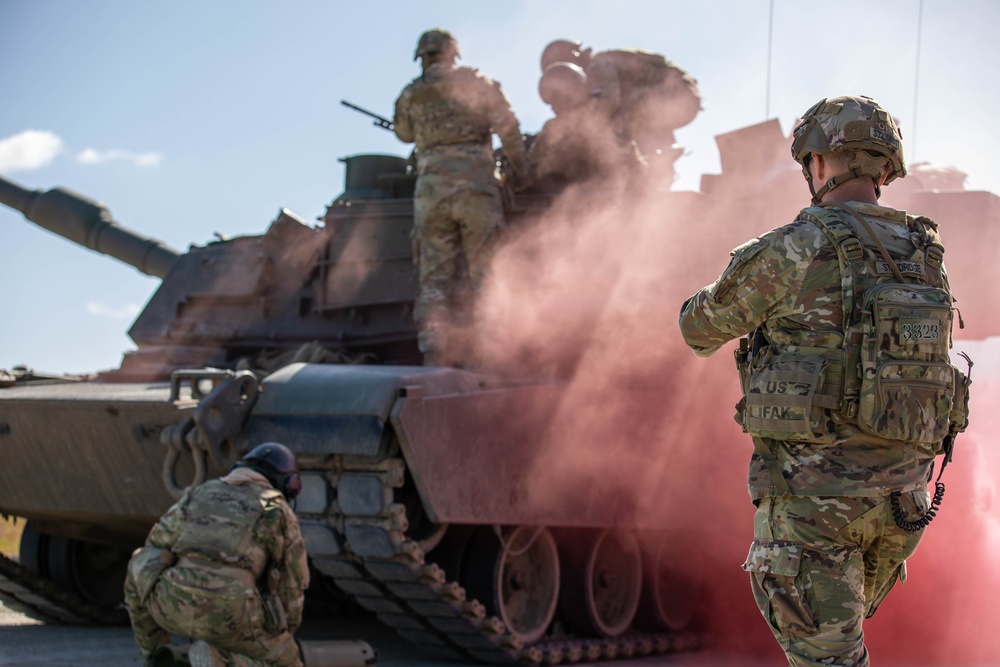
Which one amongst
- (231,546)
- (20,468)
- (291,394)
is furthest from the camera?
(20,468)

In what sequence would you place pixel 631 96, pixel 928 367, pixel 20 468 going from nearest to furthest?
pixel 928 367 < pixel 20 468 < pixel 631 96

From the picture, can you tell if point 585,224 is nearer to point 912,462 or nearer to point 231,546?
point 231,546

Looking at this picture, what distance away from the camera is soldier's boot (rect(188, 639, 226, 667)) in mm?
5746

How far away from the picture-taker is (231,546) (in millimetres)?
5738

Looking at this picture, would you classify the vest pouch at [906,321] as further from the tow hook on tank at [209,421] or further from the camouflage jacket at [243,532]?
the tow hook on tank at [209,421]

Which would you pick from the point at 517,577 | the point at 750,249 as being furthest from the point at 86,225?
the point at 750,249

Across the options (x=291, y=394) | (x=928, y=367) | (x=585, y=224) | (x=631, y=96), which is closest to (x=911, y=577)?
(x=585, y=224)

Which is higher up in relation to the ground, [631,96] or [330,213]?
[631,96]

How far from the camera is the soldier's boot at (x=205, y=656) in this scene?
575 centimetres

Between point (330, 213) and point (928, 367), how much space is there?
6.24 meters

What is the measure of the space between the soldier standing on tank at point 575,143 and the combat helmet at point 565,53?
3.07 feet

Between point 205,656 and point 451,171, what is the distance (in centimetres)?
360

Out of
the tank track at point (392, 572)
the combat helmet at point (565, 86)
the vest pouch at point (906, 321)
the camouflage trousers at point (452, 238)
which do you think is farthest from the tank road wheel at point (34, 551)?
the vest pouch at point (906, 321)

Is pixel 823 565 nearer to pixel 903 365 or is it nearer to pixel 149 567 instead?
pixel 903 365
